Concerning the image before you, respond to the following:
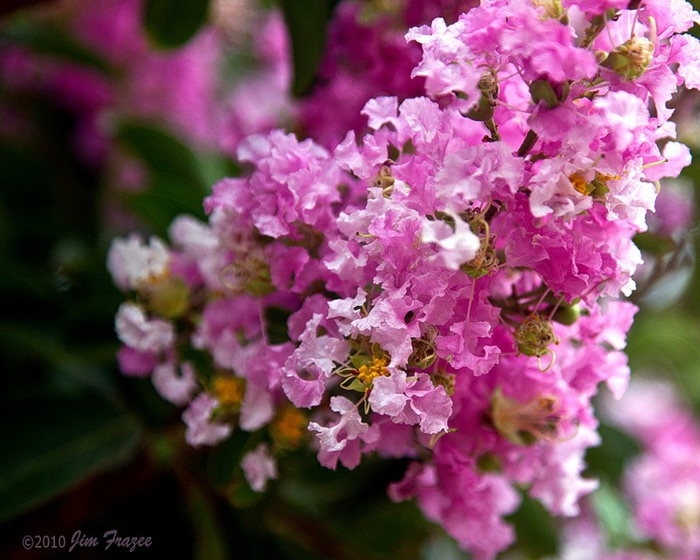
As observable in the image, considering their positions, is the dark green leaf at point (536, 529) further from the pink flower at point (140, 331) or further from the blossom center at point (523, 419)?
the pink flower at point (140, 331)

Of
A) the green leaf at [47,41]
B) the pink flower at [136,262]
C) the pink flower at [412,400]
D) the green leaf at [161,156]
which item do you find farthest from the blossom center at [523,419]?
the green leaf at [47,41]

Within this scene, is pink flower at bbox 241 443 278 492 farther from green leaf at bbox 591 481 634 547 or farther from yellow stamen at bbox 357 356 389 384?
green leaf at bbox 591 481 634 547

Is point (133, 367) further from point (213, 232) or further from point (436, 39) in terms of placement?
point (436, 39)

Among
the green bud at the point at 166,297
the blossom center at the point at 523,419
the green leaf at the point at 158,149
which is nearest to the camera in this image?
the blossom center at the point at 523,419

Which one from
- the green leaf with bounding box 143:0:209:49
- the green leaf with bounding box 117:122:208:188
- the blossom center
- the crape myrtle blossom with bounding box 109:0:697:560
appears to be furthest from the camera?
the green leaf with bounding box 117:122:208:188

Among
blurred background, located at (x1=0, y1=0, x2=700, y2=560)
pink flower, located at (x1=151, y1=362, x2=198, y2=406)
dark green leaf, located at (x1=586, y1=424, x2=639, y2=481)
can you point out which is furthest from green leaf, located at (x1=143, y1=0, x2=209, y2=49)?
dark green leaf, located at (x1=586, y1=424, x2=639, y2=481)

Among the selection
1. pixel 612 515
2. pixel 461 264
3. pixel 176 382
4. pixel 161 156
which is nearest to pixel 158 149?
pixel 161 156

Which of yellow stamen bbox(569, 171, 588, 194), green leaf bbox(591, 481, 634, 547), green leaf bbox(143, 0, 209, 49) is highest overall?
yellow stamen bbox(569, 171, 588, 194)
